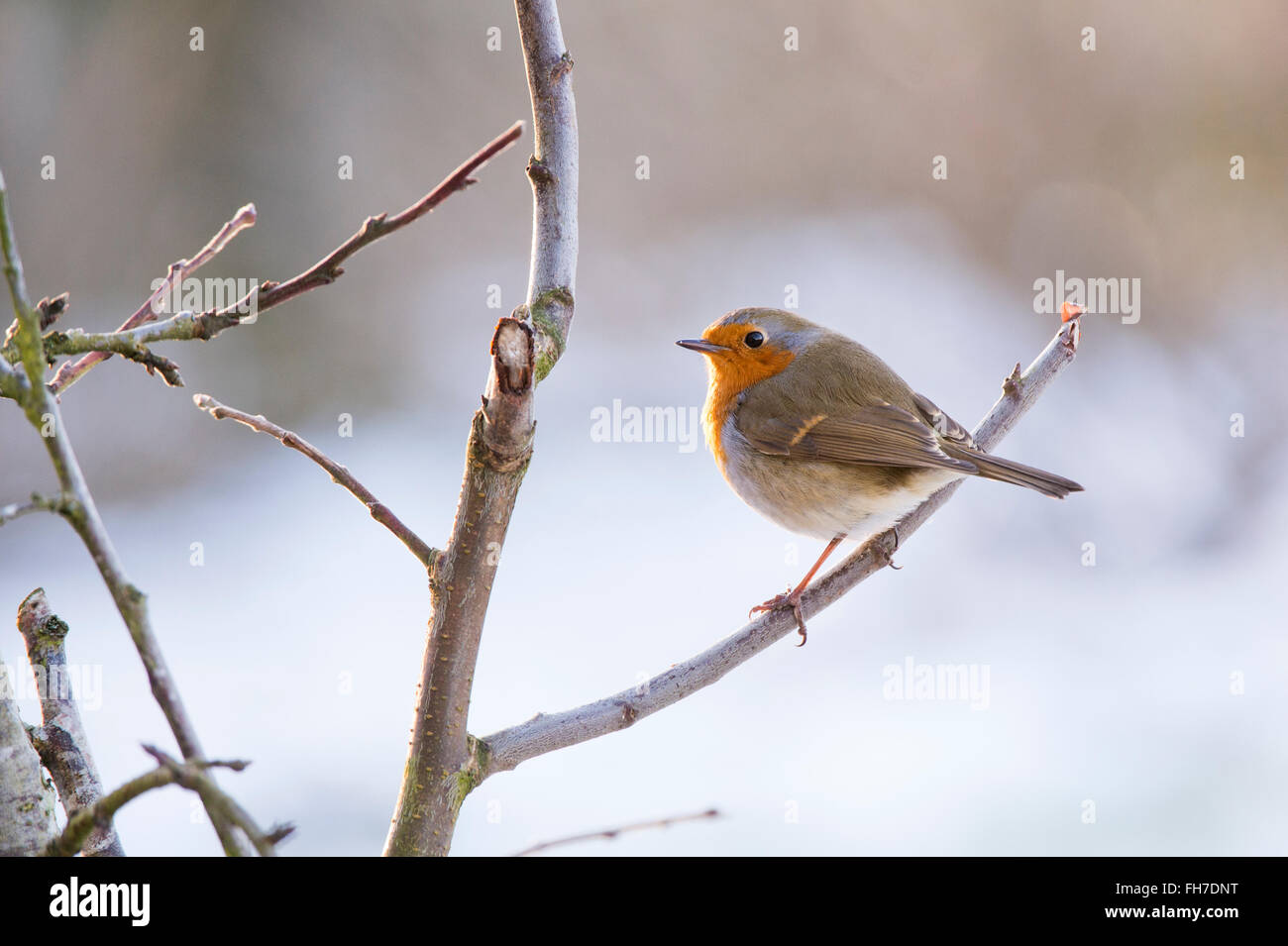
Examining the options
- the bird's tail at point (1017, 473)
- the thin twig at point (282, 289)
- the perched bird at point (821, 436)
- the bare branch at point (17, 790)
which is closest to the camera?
the thin twig at point (282, 289)

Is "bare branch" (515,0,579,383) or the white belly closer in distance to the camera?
"bare branch" (515,0,579,383)

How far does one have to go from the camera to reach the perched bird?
2846 mm

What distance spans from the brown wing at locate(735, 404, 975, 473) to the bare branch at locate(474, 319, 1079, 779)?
144 millimetres

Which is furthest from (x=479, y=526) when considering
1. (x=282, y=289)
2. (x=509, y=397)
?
(x=282, y=289)

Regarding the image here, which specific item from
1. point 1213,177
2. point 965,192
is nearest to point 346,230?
point 965,192

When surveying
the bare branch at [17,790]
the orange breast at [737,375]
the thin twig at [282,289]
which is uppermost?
the orange breast at [737,375]

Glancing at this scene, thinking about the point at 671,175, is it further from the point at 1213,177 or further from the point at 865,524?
the point at 865,524

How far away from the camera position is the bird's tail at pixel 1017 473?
265 cm

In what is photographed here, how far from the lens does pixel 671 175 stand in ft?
21.4

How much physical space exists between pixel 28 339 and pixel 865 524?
7.32ft

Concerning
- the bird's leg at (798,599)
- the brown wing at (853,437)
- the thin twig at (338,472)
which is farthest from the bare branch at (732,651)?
the thin twig at (338,472)

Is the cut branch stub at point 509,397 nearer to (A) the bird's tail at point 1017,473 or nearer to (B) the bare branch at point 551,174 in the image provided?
(B) the bare branch at point 551,174

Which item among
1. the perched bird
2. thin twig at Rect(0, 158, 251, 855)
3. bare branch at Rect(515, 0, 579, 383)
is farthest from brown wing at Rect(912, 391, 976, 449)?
thin twig at Rect(0, 158, 251, 855)

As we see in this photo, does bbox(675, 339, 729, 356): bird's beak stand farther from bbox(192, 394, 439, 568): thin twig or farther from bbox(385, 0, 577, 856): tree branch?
bbox(192, 394, 439, 568): thin twig
